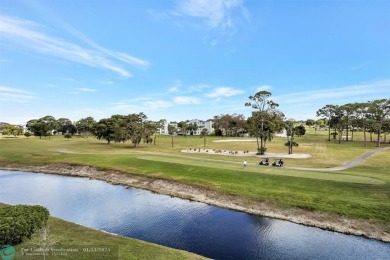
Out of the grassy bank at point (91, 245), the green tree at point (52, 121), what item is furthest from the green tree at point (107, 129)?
the grassy bank at point (91, 245)

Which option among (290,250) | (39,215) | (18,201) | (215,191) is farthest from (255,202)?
(18,201)

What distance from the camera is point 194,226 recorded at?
2906 cm

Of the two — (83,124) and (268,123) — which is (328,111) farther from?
(83,124)

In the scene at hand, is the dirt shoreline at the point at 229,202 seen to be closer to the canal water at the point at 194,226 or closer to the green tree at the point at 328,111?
the canal water at the point at 194,226

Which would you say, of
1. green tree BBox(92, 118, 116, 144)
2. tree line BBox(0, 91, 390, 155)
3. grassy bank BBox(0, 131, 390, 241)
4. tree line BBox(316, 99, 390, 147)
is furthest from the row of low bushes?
tree line BBox(316, 99, 390, 147)

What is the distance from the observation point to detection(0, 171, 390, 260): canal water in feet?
77.4

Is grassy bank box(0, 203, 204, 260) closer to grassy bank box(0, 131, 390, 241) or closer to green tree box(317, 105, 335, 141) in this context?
grassy bank box(0, 131, 390, 241)

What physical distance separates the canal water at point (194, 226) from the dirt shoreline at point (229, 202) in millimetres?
1059

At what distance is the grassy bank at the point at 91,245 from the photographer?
56.4 ft

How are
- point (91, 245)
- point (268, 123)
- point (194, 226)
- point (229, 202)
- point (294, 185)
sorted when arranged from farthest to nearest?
point (268, 123), point (294, 185), point (229, 202), point (194, 226), point (91, 245)

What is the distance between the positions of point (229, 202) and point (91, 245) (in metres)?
20.5

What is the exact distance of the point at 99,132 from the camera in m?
122

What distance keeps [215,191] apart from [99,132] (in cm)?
9433

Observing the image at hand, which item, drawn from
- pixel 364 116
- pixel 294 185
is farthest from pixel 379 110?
pixel 294 185
